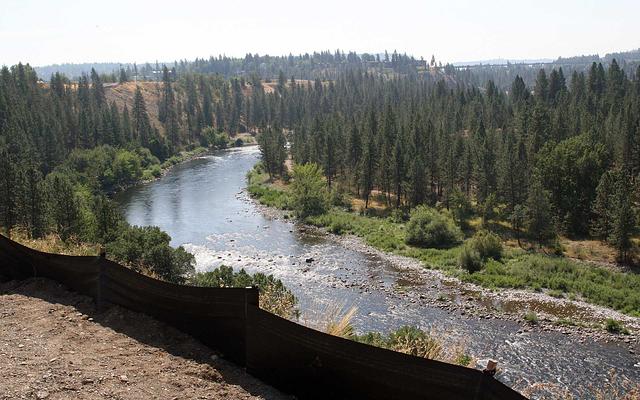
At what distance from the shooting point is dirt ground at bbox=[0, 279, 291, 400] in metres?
7.37

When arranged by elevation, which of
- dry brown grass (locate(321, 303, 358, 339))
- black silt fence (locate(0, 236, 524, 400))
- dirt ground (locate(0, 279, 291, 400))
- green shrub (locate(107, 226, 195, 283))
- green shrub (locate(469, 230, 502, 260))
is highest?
black silt fence (locate(0, 236, 524, 400))

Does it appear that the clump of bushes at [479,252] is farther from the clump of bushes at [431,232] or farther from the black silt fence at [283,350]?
the black silt fence at [283,350]

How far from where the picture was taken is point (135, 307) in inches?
375

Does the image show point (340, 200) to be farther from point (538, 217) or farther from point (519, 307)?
point (519, 307)

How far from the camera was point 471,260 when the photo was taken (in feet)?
143

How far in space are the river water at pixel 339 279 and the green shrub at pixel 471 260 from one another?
13.9 feet

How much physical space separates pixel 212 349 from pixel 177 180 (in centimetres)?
7795

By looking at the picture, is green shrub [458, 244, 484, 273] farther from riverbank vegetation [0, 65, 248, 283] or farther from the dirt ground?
the dirt ground

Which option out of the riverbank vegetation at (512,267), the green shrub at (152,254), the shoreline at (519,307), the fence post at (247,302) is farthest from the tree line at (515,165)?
the fence post at (247,302)

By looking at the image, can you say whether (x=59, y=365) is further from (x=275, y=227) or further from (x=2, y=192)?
(x=275, y=227)

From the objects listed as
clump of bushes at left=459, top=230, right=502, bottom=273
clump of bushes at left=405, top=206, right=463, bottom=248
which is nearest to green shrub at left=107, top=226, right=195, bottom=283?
clump of bushes at left=459, top=230, right=502, bottom=273

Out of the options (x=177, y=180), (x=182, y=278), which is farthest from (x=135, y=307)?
(x=177, y=180)

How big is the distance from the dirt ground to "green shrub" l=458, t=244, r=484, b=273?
Answer: 3710 centimetres

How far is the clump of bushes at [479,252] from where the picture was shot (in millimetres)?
43469
